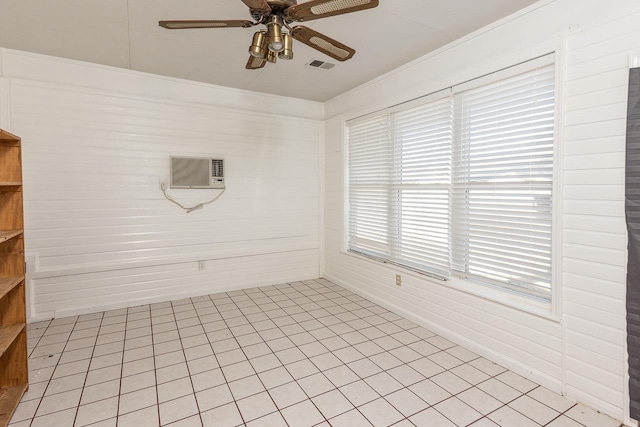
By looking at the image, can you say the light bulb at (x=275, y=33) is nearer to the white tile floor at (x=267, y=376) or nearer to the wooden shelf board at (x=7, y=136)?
the wooden shelf board at (x=7, y=136)

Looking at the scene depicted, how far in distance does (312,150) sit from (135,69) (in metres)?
2.44

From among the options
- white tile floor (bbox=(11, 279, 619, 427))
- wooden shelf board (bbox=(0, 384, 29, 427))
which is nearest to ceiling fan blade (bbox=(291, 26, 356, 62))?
white tile floor (bbox=(11, 279, 619, 427))

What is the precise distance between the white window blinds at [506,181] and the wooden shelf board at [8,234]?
3284mm

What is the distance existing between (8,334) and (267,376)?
1.68 meters

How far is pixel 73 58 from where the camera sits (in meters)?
3.32

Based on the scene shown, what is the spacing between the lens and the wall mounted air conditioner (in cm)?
392

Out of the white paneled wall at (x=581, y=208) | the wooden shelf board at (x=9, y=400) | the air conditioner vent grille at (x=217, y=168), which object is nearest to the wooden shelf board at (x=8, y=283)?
the wooden shelf board at (x=9, y=400)

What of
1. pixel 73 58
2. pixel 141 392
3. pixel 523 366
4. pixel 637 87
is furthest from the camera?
pixel 73 58

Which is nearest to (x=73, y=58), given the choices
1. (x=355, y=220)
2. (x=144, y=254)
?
(x=144, y=254)

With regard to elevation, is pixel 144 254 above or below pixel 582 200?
below

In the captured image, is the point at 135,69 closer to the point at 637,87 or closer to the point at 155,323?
the point at 155,323

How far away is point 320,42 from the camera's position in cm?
200

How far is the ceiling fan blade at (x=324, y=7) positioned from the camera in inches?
62.5

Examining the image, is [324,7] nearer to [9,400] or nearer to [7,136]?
[7,136]
